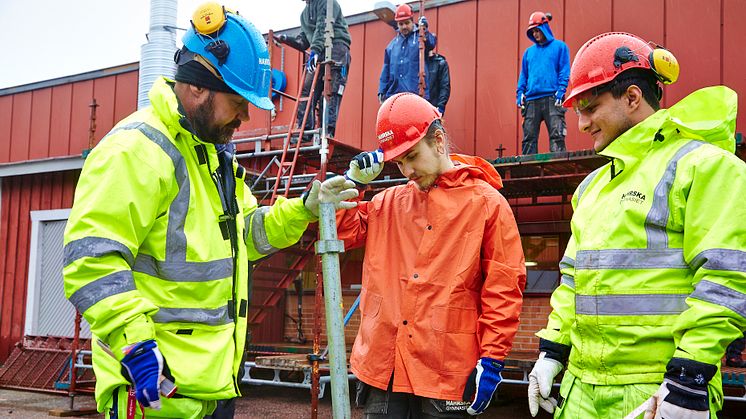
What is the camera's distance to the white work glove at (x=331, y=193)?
327 centimetres

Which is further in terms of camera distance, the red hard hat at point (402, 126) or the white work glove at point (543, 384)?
the red hard hat at point (402, 126)

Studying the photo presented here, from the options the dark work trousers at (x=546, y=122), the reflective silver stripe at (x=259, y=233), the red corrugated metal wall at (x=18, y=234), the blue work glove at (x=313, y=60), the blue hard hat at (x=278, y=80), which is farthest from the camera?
the red corrugated metal wall at (x=18, y=234)

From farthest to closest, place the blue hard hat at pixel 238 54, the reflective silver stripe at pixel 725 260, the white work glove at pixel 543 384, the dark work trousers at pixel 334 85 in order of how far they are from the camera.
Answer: the dark work trousers at pixel 334 85, the white work glove at pixel 543 384, the blue hard hat at pixel 238 54, the reflective silver stripe at pixel 725 260

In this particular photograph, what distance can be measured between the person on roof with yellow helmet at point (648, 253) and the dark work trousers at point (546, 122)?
5.93m

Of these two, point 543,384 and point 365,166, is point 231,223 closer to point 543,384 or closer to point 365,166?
point 365,166

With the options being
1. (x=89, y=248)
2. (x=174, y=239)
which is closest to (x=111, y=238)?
(x=89, y=248)

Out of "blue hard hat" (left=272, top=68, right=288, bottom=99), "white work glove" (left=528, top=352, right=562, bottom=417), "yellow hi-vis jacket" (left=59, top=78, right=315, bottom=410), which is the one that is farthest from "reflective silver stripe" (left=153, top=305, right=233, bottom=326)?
"blue hard hat" (left=272, top=68, right=288, bottom=99)

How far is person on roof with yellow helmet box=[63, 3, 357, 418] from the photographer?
2.38 metres

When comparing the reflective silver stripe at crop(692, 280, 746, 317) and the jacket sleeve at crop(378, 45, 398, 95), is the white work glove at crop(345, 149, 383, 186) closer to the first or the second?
the reflective silver stripe at crop(692, 280, 746, 317)

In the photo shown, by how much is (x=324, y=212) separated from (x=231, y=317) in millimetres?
634

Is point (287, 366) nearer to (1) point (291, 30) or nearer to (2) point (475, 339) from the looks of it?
(2) point (475, 339)

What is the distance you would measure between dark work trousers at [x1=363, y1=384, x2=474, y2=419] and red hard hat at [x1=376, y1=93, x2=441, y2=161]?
114 cm

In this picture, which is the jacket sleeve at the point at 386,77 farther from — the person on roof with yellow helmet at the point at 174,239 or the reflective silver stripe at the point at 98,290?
the reflective silver stripe at the point at 98,290

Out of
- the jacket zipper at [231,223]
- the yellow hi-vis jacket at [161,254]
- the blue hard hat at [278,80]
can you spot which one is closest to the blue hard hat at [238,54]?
the yellow hi-vis jacket at [161,254]
